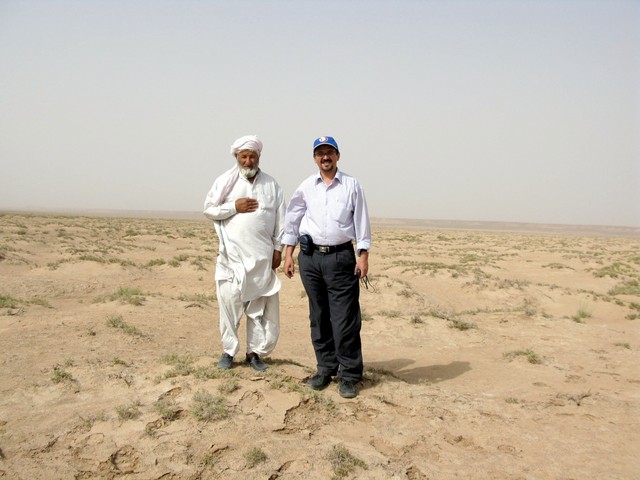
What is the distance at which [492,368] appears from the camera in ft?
19.5

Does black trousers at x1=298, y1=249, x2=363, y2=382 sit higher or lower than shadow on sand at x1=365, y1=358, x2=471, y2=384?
higher

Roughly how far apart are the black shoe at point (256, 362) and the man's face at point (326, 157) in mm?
1772

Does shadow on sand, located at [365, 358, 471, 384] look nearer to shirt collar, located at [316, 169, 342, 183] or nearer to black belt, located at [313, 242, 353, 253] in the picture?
black belt, located at [313, 242, 353, 253]

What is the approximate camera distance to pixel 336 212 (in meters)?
3.87

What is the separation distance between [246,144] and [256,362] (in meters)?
1.91

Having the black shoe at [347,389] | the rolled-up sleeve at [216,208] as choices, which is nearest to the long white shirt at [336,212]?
the rolled-up sleeve at [216,208]

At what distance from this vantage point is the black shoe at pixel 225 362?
410 centimetres

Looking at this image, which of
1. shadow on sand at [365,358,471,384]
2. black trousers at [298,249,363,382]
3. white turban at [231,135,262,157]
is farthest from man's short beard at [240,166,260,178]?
shadow on sand at [365,358,471,384]

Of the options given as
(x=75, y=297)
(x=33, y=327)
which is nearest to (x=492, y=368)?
(x=33, y=327)

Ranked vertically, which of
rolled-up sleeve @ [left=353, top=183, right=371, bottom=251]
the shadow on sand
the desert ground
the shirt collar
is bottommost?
the shadow on sand

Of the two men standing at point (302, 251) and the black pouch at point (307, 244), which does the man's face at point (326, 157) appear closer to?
the two men standing at point (302, 251)

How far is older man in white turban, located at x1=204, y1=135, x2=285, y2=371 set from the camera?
13.3 ft

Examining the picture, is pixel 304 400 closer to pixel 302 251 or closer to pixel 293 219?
pixel 302 251

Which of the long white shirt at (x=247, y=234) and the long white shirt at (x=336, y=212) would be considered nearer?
the long white shirt at (x=336, y=212)
